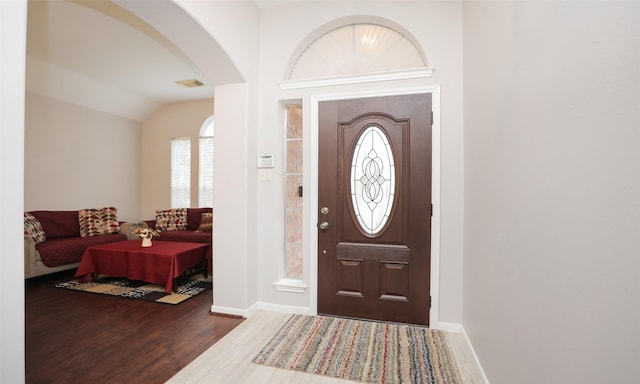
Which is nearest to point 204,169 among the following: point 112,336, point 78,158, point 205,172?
point 205,172

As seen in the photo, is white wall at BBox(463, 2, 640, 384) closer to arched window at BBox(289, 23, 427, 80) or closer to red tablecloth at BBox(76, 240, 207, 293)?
arched window at BBox(289, 23, 427, 80)

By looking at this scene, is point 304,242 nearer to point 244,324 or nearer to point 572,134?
point 244,324

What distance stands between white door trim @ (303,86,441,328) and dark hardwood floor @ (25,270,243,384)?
928mm

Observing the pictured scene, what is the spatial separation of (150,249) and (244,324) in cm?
198

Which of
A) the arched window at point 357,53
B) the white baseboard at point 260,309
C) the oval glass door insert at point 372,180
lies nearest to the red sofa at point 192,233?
the white baseboard at point 260,309

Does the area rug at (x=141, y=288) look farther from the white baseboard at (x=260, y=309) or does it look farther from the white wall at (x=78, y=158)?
the white wall at (x=78, y=158)

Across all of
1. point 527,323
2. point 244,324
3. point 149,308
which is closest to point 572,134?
point 527,323

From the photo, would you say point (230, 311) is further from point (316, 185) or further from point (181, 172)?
point (181, 172)

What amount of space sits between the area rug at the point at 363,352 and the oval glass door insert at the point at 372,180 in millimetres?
898

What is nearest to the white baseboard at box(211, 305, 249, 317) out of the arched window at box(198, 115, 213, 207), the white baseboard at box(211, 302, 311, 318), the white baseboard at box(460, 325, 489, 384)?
the white baseboard at box(211, 302, 311, 318)

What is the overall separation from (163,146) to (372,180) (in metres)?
5.50

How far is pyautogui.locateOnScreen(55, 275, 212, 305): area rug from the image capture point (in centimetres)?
336

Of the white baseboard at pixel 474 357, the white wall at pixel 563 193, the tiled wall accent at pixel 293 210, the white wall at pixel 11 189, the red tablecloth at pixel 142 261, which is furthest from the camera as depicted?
the red tablecloth at pixel 142 261

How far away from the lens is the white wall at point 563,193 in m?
0.72
